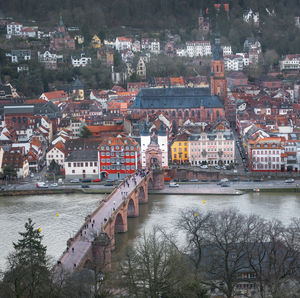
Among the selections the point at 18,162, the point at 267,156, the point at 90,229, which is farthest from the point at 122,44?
the point at 90,229

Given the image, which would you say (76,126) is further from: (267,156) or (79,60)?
(79,60)

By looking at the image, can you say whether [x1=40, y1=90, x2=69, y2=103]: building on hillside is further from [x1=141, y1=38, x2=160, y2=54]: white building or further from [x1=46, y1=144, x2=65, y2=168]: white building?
[x1=46, y1=144, x2=65, y2=168]: white building

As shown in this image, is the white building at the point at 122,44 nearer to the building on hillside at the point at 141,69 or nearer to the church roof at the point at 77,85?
the building on hillside at the point at 141,69

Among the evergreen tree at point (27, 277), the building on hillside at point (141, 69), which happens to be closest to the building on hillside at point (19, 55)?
the building on hillside at point (141, 69)

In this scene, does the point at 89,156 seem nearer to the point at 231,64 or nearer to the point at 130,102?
the point at 130,102

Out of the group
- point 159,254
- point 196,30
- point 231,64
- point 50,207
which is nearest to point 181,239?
point 159,254

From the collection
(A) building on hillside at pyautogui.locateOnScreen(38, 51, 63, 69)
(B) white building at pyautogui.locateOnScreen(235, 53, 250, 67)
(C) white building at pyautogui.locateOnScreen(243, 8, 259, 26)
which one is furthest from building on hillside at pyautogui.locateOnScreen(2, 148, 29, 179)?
(C) white building at pyautogui.locateOnScreen(243, 8, 259, 26)
